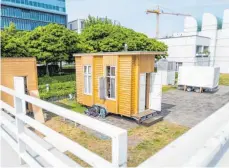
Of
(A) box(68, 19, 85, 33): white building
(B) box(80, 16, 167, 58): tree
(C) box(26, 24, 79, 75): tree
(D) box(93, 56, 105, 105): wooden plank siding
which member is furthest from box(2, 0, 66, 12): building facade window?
(D) box(93, 56, 105, 105): wooden plank siding

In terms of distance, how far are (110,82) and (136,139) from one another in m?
3.02

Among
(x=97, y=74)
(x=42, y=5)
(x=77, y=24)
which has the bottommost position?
(x=97, y=74)

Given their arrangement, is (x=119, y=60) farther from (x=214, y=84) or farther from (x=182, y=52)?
(x=182, y=52)

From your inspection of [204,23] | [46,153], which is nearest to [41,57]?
[46,153]

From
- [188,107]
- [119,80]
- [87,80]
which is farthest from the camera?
[188,107]

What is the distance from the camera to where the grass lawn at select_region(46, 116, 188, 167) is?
17.0 ft

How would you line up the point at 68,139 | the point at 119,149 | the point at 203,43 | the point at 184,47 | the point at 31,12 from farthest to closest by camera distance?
1. the point at 31,12
2. the point at 203,43
3. the point at 184,47
4. the point at 68,139
5. the point at 119,149

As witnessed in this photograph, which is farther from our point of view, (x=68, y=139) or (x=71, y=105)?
(x=71, y=105)

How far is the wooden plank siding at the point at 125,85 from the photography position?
7588 mm

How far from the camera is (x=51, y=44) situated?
46.9 feet

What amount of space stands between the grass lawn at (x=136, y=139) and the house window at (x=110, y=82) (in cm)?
203

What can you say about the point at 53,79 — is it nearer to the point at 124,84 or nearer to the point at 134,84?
the point at 124,84

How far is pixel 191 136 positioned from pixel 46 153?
3.24 ft

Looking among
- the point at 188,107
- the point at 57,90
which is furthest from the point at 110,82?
the point at 57,90
